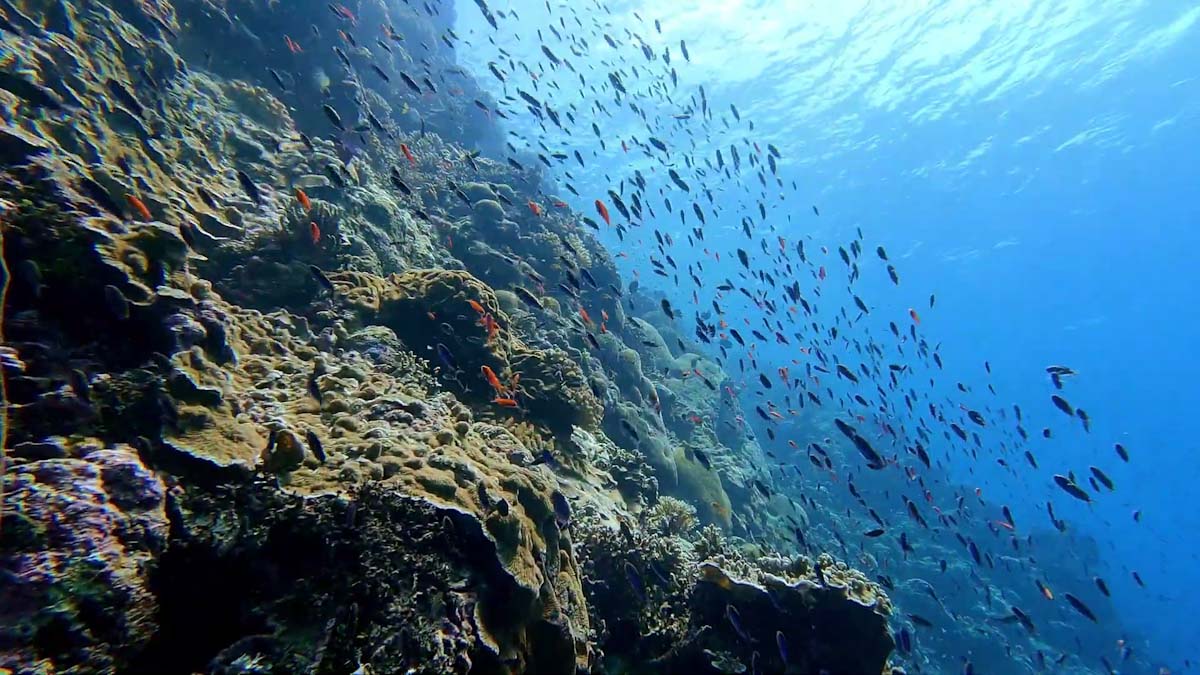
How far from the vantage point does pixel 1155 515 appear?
283 ft

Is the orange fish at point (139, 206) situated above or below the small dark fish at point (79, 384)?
above

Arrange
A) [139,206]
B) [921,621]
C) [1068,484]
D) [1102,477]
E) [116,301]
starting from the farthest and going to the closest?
[1102,477]
[1068,484]
[921,621]
[139,206]
[116,301]

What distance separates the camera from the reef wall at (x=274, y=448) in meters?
2.95

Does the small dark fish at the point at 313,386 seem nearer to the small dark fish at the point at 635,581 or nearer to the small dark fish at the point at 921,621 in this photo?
the small dark fish at the point at 635,581

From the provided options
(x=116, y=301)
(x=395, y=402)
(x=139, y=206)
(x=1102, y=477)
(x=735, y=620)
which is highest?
(x=1102, y=477)

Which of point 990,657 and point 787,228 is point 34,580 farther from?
point 787,228

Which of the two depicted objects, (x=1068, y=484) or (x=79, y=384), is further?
(x=1068, y=484)

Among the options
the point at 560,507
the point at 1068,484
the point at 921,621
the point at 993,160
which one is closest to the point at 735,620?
the point at 560,507

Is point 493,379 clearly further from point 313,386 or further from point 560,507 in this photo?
point 560,507

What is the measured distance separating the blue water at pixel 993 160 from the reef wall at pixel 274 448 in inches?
421

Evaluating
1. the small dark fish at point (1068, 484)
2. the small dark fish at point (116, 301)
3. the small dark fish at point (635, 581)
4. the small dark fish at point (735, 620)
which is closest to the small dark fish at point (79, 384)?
the small dark fish at point (116, 301)

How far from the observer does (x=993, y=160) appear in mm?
43688

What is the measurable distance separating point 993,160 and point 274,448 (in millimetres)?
55529

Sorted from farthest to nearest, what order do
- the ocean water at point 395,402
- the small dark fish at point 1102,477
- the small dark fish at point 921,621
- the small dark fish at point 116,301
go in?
the small dark fish at point 1102,477 < the small dark fish at point 921,621 < the small dark fish at point 116,301 < the ocean water at point 395,402
